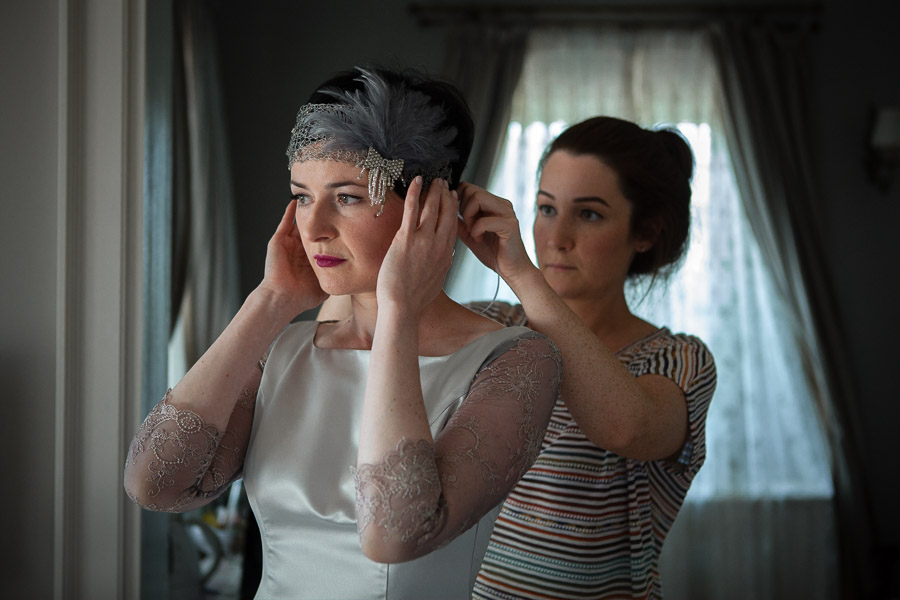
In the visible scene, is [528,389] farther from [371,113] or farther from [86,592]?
[86,592]

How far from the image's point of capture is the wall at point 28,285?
1921 millimetres

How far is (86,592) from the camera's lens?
1.93 meters

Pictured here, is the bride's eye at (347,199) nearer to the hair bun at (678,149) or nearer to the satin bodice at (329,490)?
the satin bodice at (329,490)

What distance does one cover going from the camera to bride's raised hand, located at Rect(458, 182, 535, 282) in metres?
1.22

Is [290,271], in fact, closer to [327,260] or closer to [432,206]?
[327,260]

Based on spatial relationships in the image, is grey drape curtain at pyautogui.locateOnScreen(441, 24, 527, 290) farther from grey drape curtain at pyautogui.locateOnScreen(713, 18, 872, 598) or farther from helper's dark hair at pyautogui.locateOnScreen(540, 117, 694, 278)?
helper's dark hair at pyautogui.locateOnScreen(540, 117, 694, 278)

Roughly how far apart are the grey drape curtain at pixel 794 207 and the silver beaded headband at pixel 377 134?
2.75m

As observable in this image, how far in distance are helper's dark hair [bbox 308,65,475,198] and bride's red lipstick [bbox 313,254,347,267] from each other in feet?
0.42

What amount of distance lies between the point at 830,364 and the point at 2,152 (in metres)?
3.20

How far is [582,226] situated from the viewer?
61.9 inches

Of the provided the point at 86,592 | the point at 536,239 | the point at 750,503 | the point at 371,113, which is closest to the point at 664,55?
the point at 750,503

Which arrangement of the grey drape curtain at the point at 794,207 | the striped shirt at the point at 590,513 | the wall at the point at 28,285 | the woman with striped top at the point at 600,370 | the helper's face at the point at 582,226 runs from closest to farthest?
the woman with striped top at the point at 600,370, the striped shirt at the point at 590,513, the helper's face at the point at 582,226, the wall at the point at 28,285, the grey drape curtain at the point at 794,207

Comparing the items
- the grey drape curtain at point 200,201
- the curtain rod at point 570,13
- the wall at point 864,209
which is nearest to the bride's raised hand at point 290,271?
the grey drape curtain at point 200,201

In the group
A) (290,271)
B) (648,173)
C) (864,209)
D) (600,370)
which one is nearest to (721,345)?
(864,209)
